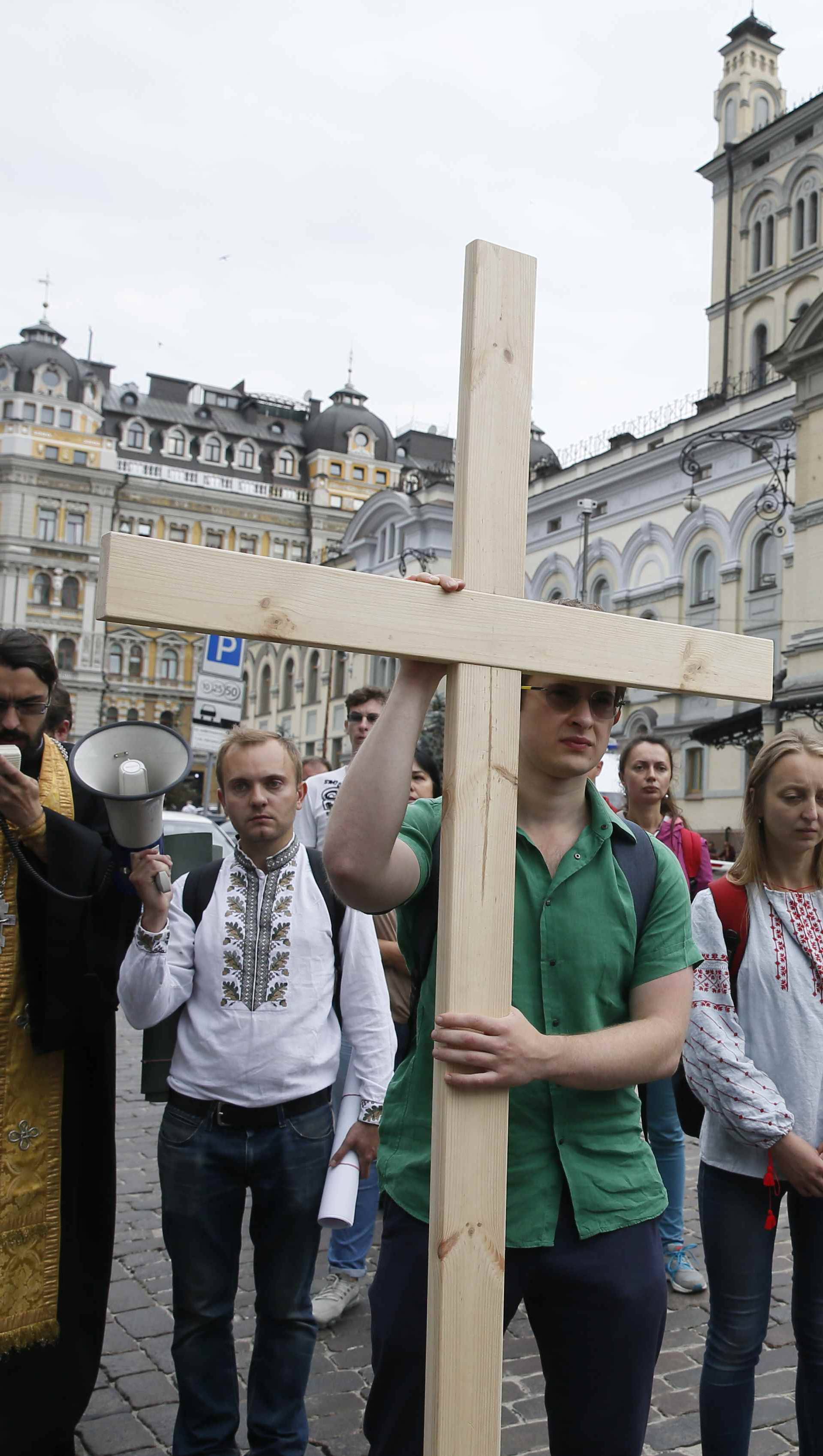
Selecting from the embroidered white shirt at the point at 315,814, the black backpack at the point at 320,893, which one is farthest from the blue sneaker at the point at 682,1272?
the embroidered white shirt at the point at 315,814

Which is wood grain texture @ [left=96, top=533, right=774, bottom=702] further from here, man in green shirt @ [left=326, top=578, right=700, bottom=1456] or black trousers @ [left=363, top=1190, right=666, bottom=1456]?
black trousers @ [left=363, top=1190, right=666, bottom=1456]

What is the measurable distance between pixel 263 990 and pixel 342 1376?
1555 mm

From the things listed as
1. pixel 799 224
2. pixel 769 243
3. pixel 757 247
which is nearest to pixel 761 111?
pixel 757 247

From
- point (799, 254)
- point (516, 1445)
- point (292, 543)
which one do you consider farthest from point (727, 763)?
point (292, 543)

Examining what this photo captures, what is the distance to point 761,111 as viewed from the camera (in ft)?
138

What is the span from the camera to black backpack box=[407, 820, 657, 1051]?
7.30 ft

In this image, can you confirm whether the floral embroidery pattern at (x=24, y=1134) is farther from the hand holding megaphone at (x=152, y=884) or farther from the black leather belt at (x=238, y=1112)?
the hand holding megaphone at (x=152, y=884)

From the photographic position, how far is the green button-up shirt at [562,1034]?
215cm

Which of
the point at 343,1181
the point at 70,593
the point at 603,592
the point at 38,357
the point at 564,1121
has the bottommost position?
the point at 343,1181

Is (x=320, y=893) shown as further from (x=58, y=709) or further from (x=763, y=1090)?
(x=763, y=1090)

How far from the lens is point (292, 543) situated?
68875 mm

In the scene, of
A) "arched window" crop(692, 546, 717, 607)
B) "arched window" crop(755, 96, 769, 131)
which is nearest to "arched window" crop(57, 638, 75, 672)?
"arched window" crop(692, 546, 717, 607)

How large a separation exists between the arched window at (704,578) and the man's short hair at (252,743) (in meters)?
29.4

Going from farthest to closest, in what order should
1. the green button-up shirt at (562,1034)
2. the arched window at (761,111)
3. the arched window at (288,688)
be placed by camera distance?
the arched window at (288,688) < the arched window at (761,111) < the green button-up shirt at (562,1034)
